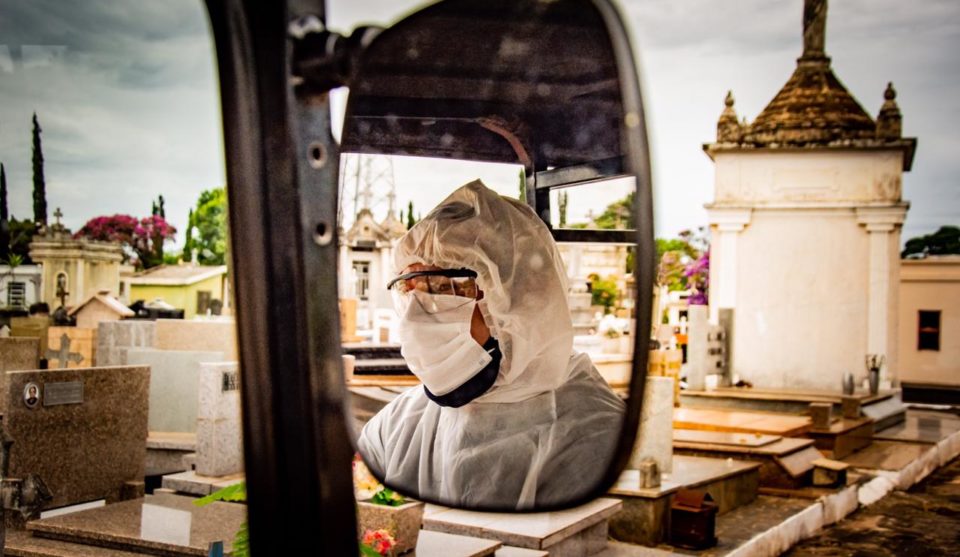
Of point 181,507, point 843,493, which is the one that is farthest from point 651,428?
point 181,507

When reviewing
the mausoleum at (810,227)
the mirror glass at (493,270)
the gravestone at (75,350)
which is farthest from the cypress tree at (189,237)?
the mausoleum at (810,227)

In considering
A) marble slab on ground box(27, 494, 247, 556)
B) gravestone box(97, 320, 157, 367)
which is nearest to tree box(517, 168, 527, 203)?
marble slab on ground box(27, 494, 247, 556)

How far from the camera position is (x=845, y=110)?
44.4 feet

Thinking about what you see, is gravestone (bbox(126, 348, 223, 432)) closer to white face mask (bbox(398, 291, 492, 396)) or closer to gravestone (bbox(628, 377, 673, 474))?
gravestone (bbox(628, 377, 673, 474))

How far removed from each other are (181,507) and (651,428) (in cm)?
325

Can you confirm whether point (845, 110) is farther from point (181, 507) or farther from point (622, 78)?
point (622, 78)

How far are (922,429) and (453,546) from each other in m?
10.1

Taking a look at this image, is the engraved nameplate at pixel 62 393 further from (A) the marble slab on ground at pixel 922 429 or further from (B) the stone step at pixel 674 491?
(A) the marble slab on ground at pixel 922 429

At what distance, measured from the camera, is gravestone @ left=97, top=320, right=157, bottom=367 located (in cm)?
855

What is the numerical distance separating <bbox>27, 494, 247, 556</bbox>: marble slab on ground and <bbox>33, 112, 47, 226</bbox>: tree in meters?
2.94

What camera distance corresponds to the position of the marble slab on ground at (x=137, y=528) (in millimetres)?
3988

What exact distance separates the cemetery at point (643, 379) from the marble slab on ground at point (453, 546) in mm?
16

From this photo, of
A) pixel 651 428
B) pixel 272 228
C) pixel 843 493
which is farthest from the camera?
pixel 843 493

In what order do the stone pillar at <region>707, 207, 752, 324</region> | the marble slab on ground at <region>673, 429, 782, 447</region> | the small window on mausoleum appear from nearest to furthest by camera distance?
the marble slab on ground at <region>673, 429, 782, 447</region>
the stone pillar at <region>707, 207, 752, 324</region>
the small window on mausoleum
